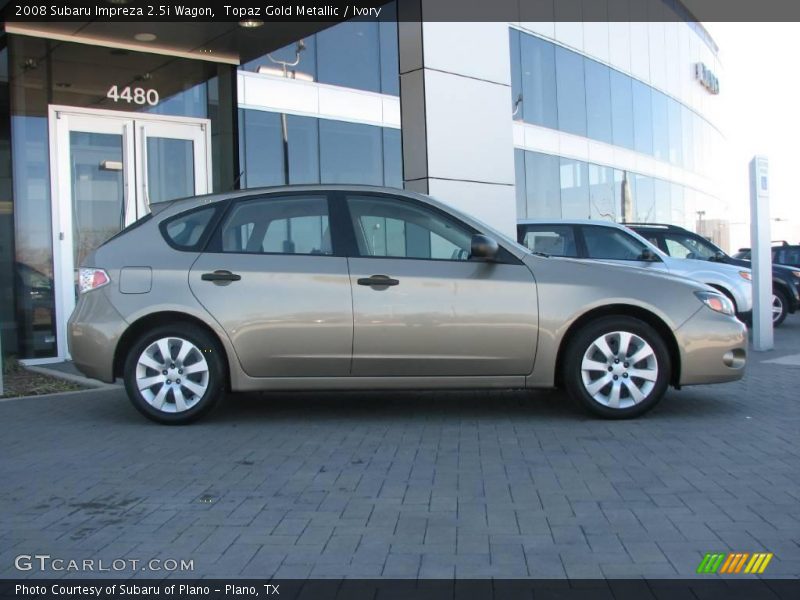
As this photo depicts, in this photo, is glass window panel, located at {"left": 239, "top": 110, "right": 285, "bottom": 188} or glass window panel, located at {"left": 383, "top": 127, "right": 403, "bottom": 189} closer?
glass window panel, located at {"left": 239, "top": 110, "right": 285, "bottom": 188}

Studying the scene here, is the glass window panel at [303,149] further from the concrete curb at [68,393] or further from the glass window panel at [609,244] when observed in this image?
the concrete curb at [68,393]

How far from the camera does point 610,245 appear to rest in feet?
34.3

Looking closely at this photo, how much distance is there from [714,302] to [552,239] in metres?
4.35

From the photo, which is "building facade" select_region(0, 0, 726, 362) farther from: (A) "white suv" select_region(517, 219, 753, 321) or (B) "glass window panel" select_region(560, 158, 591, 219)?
(B) "glass window panel" select_region(560, 158, 591, 219)

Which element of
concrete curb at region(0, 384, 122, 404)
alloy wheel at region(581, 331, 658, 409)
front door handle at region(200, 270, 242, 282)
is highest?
front door handle at region(200, 270, 242, 282)

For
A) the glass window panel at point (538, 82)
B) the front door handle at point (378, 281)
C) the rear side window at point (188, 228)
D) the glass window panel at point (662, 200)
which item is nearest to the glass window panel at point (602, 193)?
the glass window panel at point (538, 82)

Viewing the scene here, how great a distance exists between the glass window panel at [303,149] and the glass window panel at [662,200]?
60.5 ft

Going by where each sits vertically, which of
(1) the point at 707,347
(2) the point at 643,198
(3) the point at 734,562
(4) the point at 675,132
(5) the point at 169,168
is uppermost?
(4) the point at 675,132

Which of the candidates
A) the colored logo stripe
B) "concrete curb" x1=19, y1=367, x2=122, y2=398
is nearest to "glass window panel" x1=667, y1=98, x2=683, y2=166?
"concrete curb" x1=19, y1=367, x2=122, y2=398

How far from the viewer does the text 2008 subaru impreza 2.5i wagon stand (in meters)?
6.10

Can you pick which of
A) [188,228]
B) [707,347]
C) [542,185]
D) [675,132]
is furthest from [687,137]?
[188,228]

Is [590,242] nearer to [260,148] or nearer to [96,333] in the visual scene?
[260,148]

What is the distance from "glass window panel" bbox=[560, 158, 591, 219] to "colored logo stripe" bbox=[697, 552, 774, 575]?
19116 millimetres

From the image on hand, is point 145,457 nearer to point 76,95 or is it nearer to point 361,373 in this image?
point 361,373
